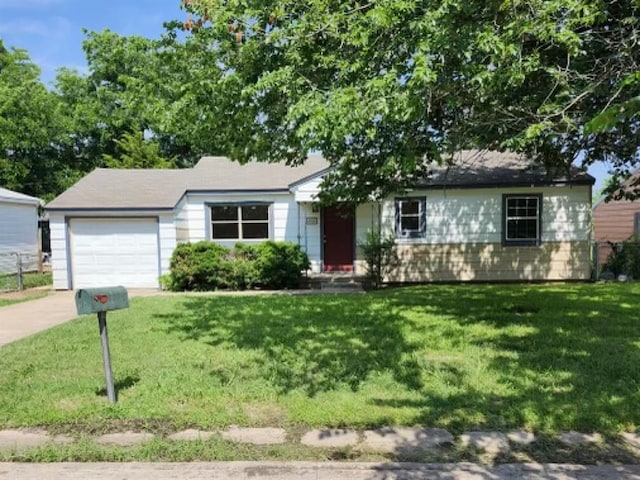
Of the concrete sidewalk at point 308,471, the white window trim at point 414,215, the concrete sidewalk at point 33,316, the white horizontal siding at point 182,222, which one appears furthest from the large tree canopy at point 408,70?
the white horizontal siding at point 182,222

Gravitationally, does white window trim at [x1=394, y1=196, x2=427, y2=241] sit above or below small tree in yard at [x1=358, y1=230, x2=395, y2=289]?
above

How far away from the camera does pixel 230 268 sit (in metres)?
13.2

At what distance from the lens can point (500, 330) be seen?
693 centimetres

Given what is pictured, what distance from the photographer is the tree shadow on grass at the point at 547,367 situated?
396cm

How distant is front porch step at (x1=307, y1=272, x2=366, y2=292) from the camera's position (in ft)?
44.2

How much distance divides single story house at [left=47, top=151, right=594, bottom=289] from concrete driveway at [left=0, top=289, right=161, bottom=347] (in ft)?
7.20

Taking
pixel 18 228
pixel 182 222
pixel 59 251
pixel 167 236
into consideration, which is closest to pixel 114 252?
pixel 59 251

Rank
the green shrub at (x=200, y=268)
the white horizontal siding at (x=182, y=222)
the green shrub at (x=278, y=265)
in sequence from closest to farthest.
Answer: the green shrub at (x=200, y=268)
the green shrub at (x=278, y=265)
the white horizontal siding at (x=182, y=222)

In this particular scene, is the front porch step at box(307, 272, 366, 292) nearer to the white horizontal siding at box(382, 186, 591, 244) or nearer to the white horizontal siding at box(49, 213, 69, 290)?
the white horizontal siding at box(382, 186, 591, 244)

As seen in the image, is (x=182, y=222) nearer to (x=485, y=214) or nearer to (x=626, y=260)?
(x=485, y=214)

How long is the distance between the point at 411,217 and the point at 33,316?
970 centimetres

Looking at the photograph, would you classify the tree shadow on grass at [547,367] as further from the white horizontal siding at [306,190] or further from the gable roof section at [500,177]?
the white horizontal siding at [306,190]

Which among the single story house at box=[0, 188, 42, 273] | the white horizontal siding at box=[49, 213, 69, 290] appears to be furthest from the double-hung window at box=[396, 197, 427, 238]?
the single story house at box=[0, 188, 42, 273]

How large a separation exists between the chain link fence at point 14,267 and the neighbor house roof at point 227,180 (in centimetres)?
290
